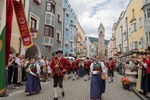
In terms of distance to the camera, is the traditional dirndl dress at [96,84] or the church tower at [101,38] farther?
the church tower at [101,38]

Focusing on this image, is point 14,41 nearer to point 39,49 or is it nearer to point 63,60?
point 39,49

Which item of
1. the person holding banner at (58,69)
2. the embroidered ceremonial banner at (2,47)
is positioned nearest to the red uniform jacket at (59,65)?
the person holding banner at (58,69)

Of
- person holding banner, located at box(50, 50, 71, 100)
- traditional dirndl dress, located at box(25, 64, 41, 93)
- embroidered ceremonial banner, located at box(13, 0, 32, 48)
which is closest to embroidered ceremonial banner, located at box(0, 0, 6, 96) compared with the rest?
embroidered ceremonial banner, located at box(13, 0, 32, 48)

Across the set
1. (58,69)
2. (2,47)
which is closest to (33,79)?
(58,69)

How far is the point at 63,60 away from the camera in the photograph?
24.9 feet

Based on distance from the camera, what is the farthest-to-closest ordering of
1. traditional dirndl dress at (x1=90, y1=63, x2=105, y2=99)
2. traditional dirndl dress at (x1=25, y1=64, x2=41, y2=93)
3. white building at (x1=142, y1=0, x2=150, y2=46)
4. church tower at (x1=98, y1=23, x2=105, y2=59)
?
church tower at (x1=98, y1=23, x2=105, y2=59) → white building at (x1=142, y1=0, x2=150, y2=46) → traditional dirndl dress at (x1=25, y1=64, x2=41, y2=93) → traditional dirndl dress at (x1=90, y1=63, x2=105, y2=99)

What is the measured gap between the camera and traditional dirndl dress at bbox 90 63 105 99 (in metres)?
6.78

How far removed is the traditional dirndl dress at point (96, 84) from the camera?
678 cm

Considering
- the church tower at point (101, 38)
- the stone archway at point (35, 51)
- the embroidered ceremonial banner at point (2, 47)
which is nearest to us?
the embroidered ceremonial banner at point (2, 47)

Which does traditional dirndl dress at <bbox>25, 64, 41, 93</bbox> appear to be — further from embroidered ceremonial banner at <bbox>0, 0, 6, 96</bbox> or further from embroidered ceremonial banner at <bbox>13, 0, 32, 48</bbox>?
embroidered ceremonial banner at <bbox>0, 0, 6, 96</bbox>

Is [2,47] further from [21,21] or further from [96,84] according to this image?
[96,84]

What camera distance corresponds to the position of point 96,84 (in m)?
6.92

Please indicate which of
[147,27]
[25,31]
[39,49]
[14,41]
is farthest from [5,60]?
[147,27]

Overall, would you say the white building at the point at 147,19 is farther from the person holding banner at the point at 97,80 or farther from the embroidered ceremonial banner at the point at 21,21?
the embroidered ceremonial banner at the point at 21,21
